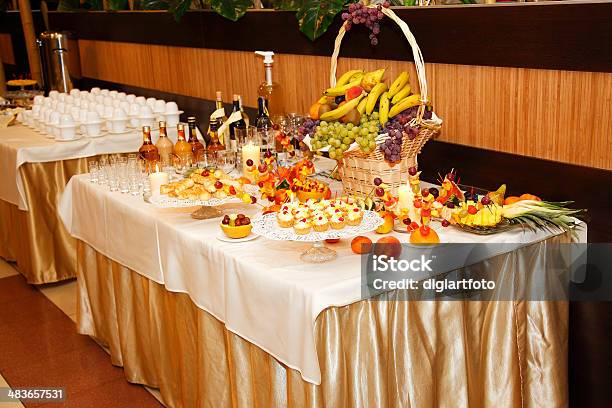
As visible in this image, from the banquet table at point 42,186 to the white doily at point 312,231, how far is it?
214cm

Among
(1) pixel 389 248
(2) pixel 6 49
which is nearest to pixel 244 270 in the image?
(1) pixel 389 248

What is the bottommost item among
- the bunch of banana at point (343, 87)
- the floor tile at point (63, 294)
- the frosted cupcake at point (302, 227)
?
the floor tile at point (63, 294)

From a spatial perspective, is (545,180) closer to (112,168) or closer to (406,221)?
(406,221)

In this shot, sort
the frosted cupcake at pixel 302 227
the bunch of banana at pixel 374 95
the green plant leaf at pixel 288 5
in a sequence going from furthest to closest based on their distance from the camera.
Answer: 1. the green plant leaf at pixel 288 5
2. the bunch of banana at pixel 374 95
3. the frosted cupcake at pixel 302 227

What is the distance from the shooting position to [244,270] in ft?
6.75

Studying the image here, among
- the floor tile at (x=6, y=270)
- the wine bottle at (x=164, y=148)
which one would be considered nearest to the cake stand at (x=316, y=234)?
the wine bottle at (x=164, y=148)

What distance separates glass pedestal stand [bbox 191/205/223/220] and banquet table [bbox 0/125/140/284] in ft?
5.53

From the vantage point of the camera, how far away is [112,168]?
2.93 m

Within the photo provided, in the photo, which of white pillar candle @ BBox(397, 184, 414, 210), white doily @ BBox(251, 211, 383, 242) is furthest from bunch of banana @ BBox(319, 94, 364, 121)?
white doily @ BBox(251, 211, 383, 242)

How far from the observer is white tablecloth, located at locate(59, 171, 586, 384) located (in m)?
1.88

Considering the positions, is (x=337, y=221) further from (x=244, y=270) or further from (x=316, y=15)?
(x=316, y=15)

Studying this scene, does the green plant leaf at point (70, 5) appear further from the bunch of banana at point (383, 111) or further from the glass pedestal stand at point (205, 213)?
the bunch of banana at point (383, 111)

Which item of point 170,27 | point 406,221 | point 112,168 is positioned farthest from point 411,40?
point 170,27

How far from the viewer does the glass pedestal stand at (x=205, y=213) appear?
250 centimetres
